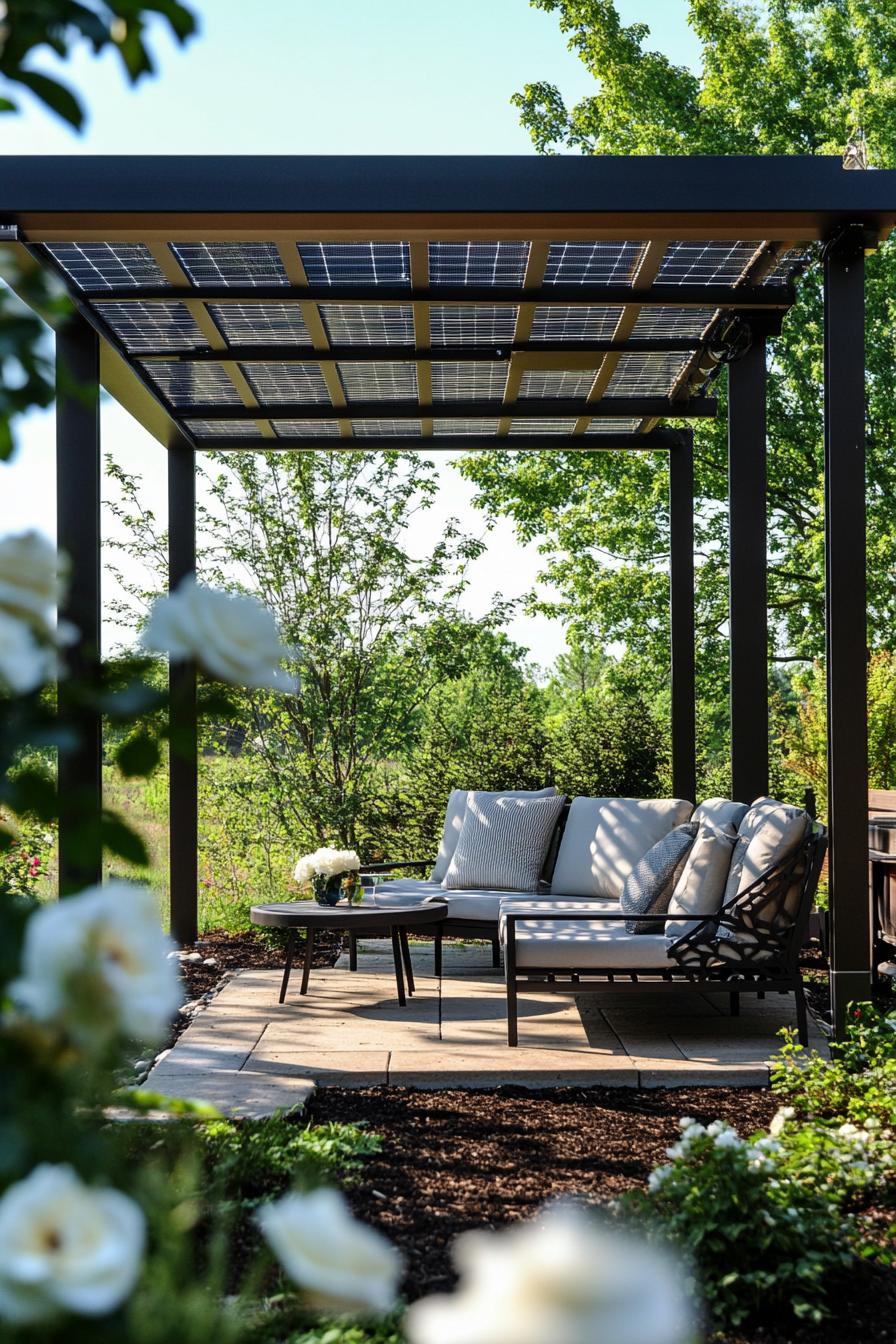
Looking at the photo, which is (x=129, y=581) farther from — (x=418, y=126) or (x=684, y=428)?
(x=418, y=126)

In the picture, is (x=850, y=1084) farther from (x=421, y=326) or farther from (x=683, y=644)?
(x=683, y=644)

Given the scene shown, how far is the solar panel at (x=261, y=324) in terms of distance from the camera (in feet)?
18.8

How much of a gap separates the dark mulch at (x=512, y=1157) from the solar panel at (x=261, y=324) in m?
3.38

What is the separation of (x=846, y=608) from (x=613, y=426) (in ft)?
11.1

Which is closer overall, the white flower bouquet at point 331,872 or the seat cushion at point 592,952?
the seat cushion at point 592,952

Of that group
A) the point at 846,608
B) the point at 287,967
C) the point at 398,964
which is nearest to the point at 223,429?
the point at 287,967

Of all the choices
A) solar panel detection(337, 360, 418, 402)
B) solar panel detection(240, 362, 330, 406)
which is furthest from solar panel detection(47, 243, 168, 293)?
solar panel detection(337, 360, 418, 402)

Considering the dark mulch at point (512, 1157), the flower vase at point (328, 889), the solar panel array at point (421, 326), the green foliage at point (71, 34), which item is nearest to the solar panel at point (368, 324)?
the solar panel array at point (421, 326)

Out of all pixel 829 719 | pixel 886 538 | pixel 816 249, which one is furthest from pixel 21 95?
pixel 886 538

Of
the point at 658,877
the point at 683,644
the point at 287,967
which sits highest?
the point at 683,644

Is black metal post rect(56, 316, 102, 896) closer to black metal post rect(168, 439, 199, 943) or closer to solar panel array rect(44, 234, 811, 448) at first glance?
solar panel array rect(44, 234, 811, 448)

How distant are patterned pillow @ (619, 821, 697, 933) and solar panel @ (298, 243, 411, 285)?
2.75 meters

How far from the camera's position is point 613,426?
7.93 metres

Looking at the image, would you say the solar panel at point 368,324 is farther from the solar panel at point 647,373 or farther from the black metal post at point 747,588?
the black metal post at point 747,588
